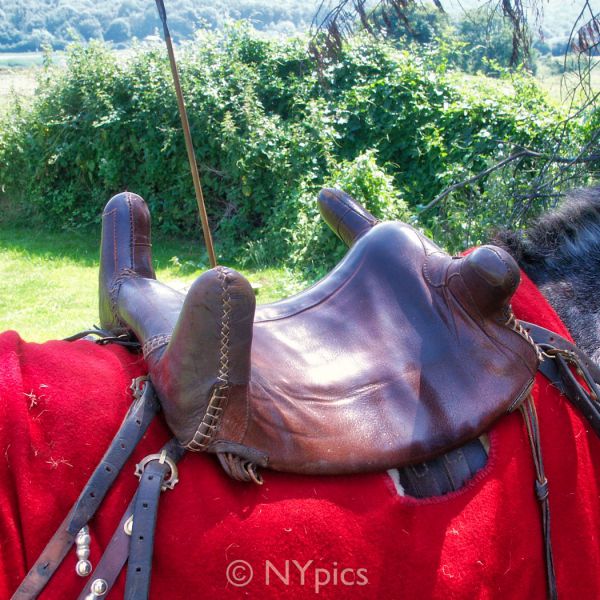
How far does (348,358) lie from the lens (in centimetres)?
127

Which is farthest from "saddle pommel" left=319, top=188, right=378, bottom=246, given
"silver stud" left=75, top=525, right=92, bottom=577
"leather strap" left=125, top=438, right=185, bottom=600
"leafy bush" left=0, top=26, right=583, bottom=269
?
"leafy bush" left=0, top=26, right=583, bottom=269

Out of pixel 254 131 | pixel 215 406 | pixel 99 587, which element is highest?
pixel 215 406

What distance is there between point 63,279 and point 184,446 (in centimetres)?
611

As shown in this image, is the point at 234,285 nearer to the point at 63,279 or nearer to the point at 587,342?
the point at 587,342

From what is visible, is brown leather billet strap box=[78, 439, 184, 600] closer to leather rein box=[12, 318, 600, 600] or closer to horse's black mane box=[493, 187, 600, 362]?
leather rein box=[12, 318, 600, 600]

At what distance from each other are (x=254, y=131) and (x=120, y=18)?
14453mm

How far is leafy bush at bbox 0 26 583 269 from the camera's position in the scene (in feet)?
22.9

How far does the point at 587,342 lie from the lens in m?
1.56

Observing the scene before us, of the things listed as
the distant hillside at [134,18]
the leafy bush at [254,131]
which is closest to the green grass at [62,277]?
the leafy bush at [254,131]

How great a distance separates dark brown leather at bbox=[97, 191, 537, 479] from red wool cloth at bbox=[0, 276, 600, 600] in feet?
0.21

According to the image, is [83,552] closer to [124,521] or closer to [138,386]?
[124,521]

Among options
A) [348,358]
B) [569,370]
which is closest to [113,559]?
[348,358]

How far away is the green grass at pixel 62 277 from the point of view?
564 centimetres

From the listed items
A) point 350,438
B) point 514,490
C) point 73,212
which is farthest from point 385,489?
point 73,212
